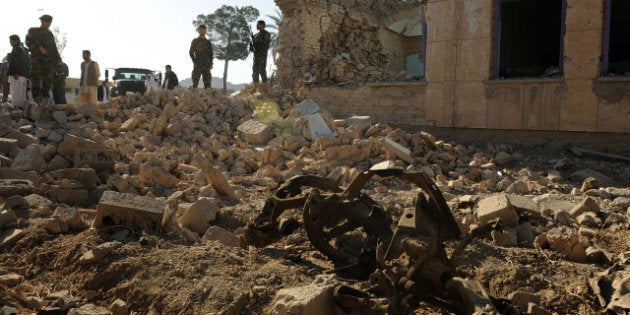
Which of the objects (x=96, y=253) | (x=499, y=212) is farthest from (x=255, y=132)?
(x=96, y=253)

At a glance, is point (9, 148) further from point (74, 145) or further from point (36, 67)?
point (36, 67)

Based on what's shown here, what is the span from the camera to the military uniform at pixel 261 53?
42.9ft

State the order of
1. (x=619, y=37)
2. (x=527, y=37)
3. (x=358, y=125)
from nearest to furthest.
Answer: (x=358, y=125), (x=527, y=37), (x=619, y=37)

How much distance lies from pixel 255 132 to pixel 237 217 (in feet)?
16.9

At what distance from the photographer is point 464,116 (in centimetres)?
933

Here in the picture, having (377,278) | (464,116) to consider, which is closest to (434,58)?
(464,116)

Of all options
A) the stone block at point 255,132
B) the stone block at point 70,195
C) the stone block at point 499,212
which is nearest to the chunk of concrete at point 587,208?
the stone block at point 499,212

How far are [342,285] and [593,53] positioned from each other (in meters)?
7.32

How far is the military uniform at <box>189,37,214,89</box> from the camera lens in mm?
12320

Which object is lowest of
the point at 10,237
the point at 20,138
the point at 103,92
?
the point at 10,237

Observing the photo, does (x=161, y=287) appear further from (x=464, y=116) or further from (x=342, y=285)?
(x=464, y=116)

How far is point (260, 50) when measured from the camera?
1330 cm

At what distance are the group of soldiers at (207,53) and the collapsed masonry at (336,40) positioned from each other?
55 centimetres

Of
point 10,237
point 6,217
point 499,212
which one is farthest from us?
point 499,212
